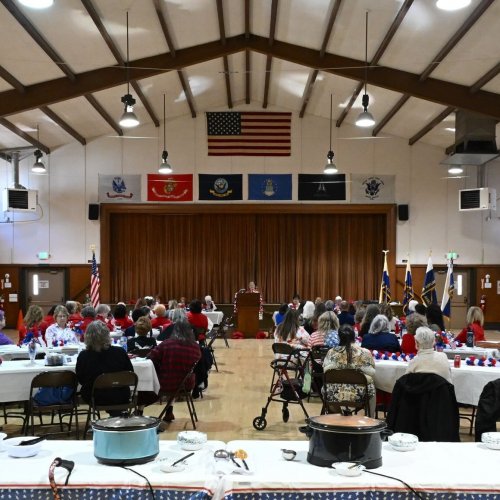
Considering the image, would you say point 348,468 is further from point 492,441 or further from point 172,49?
point 172,49

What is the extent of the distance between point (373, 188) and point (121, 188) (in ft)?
25.8

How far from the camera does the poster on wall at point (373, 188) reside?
19094 mm

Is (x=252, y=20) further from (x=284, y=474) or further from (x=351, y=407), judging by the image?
(x=284, y=474)

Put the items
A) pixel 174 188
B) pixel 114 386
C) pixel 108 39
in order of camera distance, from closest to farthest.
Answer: pixel 114 386, pixel 108 39, pixel 174 188

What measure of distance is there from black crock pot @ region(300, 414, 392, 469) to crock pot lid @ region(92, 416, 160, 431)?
0.75 m

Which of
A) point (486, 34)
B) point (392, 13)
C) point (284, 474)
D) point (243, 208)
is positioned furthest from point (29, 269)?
point (284, 474)

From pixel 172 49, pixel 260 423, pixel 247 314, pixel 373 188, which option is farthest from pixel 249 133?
pixel 260 423

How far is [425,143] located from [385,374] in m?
14.1

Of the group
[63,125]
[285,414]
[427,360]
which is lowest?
[285,414]

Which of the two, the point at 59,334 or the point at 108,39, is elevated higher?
the point at 108,39

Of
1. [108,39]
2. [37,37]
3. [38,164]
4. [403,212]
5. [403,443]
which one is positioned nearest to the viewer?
[403,443]

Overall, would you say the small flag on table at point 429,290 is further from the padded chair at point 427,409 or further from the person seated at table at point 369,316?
the padded chair at point 427,409

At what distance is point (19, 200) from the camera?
57.1 ft

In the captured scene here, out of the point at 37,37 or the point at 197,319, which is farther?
the point at 37,37
